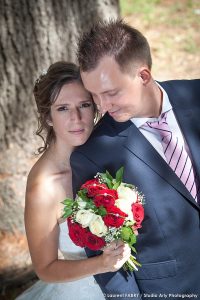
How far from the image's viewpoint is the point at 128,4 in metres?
8.99

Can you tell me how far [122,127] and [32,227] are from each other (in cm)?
95

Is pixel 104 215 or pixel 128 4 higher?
pixel 128 4

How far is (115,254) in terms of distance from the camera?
2.78 meters

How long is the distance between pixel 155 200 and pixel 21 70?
7.09ft

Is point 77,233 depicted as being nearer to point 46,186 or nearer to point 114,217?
point 114,217

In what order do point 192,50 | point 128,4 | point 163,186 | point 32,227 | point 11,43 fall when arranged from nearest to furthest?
point 163,186, point 32,227, point 11,43, point 192,50, point 128,4

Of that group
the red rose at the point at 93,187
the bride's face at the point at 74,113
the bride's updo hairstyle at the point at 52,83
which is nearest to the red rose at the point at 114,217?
the red rose at the point at 93,187

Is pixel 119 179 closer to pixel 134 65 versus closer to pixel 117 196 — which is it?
pixel 117 196

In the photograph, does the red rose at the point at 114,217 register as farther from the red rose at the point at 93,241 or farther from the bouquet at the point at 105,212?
the red rose at the point at 93,241

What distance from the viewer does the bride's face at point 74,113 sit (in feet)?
10.3

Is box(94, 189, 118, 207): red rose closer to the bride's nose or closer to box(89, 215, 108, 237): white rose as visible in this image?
A: box(89, 215, 108, 237): white rose

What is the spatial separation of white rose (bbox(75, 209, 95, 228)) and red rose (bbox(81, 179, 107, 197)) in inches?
3.9

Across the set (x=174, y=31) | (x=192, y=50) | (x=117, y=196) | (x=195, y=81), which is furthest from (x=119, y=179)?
(x=174, y=31)

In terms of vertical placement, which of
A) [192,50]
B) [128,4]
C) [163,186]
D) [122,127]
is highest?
[128,4]
